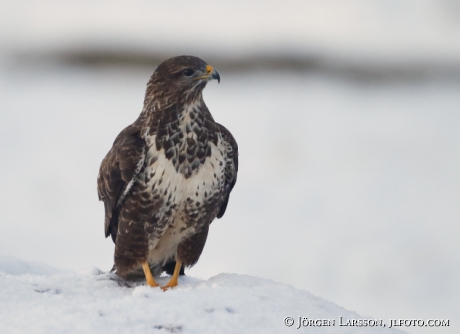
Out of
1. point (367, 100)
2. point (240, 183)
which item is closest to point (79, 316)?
point (240, 183)

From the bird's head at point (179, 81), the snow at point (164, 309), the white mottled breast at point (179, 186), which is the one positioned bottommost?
the snow at point (164, 309)

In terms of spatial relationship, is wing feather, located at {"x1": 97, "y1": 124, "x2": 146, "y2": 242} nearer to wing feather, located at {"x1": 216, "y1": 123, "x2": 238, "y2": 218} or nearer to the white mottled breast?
the white mottled breast

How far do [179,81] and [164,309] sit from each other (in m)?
1.81

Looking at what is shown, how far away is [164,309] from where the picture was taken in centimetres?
389

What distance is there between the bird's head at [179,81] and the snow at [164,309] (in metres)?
1.22

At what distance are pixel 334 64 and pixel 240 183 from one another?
576 cm

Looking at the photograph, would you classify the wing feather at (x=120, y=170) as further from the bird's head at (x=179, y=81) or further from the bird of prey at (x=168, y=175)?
the bird's head at (x=179, y=81)

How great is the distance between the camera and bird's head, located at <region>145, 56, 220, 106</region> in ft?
17.2

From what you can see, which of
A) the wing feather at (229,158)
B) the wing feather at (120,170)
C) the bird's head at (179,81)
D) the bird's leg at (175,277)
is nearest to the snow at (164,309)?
the bird's leg at (175,277)

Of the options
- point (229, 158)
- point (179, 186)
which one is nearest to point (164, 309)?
point (179, 186)

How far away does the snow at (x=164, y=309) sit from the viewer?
12.1 feet

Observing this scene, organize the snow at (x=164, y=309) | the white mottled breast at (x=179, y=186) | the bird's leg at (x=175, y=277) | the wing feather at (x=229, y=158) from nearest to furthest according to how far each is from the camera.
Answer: the snow at (x=164, y=309), the white mottled breast at (x=179, y=186), the bird's leg at (x=175, y=277), the wing feather at (x=229, y=158)

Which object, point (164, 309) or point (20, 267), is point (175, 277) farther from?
point (164, 309)

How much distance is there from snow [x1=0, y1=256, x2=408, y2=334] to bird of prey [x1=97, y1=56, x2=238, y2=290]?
567 mm
